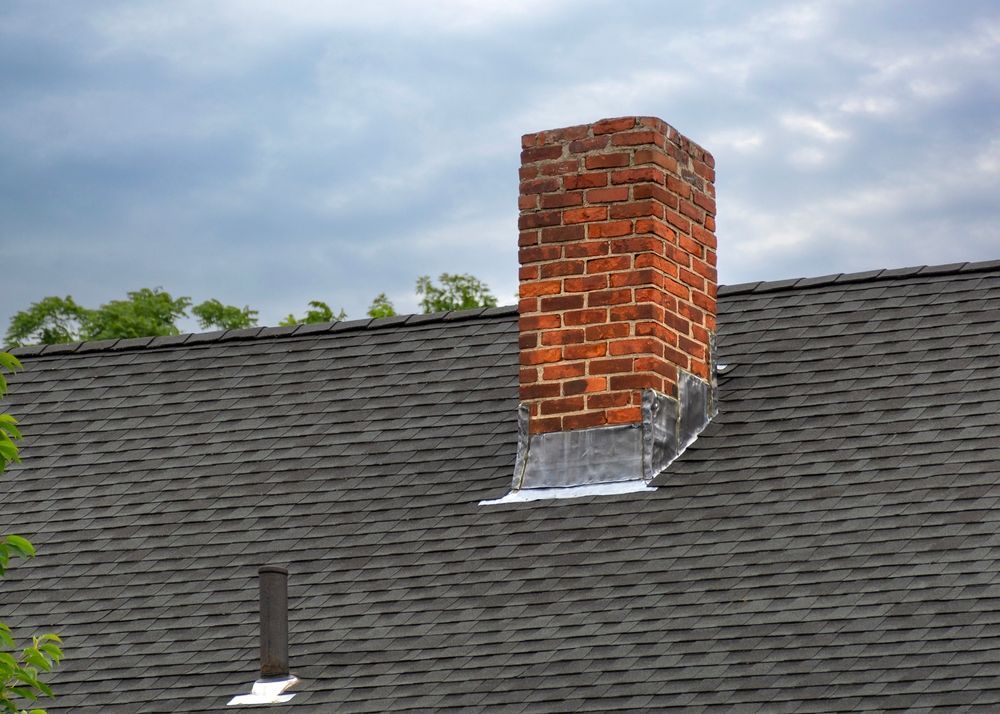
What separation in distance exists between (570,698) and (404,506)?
2364 millimetres

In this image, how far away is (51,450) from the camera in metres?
12.4

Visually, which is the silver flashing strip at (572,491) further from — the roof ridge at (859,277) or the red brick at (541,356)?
the roof ridge at (859,277)

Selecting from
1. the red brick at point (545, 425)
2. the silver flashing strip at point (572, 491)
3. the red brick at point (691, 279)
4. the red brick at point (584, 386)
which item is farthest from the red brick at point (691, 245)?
the silver flashing strip at point (572, 491)

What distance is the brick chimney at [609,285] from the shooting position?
35.1 feet

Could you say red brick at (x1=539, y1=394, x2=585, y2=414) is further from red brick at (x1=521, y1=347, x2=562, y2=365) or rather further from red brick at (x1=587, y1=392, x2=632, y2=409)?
red brick at (x1=521, y1=347, x2=562, y2=365)

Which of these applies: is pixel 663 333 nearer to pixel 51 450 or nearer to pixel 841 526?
pixel 841 526

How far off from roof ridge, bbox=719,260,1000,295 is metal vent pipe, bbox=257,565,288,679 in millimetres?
4074

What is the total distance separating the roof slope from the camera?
878cm

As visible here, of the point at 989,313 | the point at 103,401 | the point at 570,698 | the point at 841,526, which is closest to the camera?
the point at 570,698

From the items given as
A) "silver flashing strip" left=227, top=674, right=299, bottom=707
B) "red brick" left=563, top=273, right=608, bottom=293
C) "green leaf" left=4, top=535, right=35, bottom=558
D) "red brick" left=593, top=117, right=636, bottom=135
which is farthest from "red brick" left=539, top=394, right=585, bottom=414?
A: "green leaf" left=4, top=535, right=35, bottom=558

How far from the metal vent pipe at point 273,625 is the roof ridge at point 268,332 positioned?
3271 mm

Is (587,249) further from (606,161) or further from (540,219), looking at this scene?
(606,161)

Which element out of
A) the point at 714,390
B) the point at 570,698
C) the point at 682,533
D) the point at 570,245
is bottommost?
the point at 570,698

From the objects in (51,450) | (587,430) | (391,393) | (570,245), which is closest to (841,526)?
(587,430)
